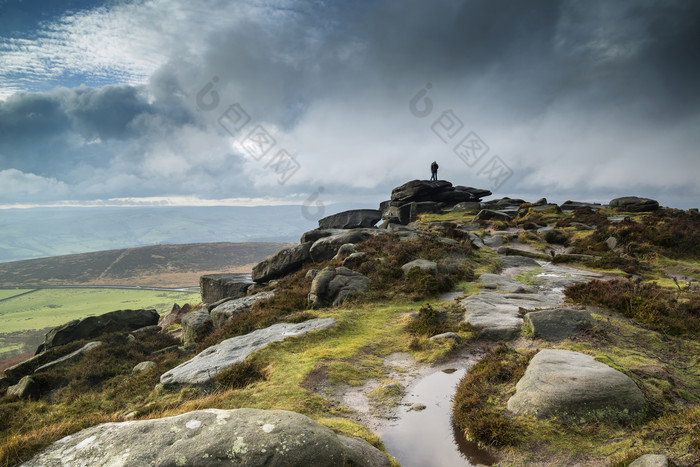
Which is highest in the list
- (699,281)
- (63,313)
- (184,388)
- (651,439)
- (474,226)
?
(474,226)

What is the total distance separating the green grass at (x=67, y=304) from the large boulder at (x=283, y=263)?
58.7 meters

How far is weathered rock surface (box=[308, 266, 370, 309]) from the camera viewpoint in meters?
16.5

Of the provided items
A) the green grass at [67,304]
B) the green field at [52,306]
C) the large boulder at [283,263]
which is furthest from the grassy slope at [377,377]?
the green grass at [67,304]

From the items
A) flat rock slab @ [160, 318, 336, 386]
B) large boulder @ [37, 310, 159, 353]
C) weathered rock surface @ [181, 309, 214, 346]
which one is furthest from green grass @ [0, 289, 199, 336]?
flat rock slab @ [160, 318, 336, 386]

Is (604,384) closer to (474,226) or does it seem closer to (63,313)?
(474,226)

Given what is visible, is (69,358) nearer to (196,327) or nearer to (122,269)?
(196,327)

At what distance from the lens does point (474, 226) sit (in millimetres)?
37719

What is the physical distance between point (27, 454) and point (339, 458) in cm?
433

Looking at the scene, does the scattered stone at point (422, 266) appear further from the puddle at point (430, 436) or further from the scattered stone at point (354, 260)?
the puddle at point (430, 436)

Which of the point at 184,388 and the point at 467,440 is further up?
the point at 467,440

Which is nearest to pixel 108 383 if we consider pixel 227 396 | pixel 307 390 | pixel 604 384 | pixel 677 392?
pixel 227 396

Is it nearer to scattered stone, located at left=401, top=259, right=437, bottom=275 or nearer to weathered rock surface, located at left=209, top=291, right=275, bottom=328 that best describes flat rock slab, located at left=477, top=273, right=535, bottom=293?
scattered stone, located at left=401, top=259, right=437, bottom=275

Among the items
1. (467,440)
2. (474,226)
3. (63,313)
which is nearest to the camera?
(467,440)

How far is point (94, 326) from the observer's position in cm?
2434
